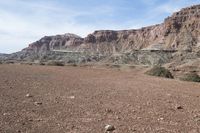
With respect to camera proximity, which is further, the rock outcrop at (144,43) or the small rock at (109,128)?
the rock outcrop at (144,43)

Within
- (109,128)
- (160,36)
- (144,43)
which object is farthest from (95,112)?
(144,43)

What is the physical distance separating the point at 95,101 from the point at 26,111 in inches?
99.4

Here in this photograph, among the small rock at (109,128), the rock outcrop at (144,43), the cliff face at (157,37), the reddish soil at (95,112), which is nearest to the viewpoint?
the small rock at (109,128)

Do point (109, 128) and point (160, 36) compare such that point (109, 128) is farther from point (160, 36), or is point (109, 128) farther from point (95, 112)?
point (160, 36)

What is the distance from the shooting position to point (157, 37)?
163 metres

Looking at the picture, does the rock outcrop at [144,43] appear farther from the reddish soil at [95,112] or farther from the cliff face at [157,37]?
the reddish soil at [95,112]

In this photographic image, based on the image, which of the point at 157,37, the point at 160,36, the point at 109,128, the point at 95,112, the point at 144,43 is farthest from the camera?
the point at 144,43

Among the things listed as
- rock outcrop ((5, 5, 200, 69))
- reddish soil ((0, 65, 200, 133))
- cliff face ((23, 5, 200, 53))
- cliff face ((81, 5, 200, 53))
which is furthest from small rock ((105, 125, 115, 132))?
cliff face ((81, 5, 200, 53))

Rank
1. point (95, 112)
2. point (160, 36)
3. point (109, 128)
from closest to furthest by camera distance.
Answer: point (109, 128)
point (95, 112)
point (160, 36)

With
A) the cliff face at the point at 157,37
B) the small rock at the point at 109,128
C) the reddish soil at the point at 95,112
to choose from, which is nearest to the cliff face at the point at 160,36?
the cliff face at the point at 157,37

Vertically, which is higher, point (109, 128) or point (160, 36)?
point (160, 36)

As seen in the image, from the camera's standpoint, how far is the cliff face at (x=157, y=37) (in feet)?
455

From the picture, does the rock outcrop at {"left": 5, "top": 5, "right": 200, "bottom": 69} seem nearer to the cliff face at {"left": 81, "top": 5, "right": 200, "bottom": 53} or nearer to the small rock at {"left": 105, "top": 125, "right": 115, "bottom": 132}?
the cliff face at {"left": 81, "top": 5, "right": 200, "bottom": 53}

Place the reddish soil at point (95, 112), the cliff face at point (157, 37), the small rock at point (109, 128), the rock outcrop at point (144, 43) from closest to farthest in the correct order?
the small rock at point (109, 128) < the reddish soil at point (95, 112) < the rock outcrop at point (144, 43) < the cliff face at point (157, 37)
